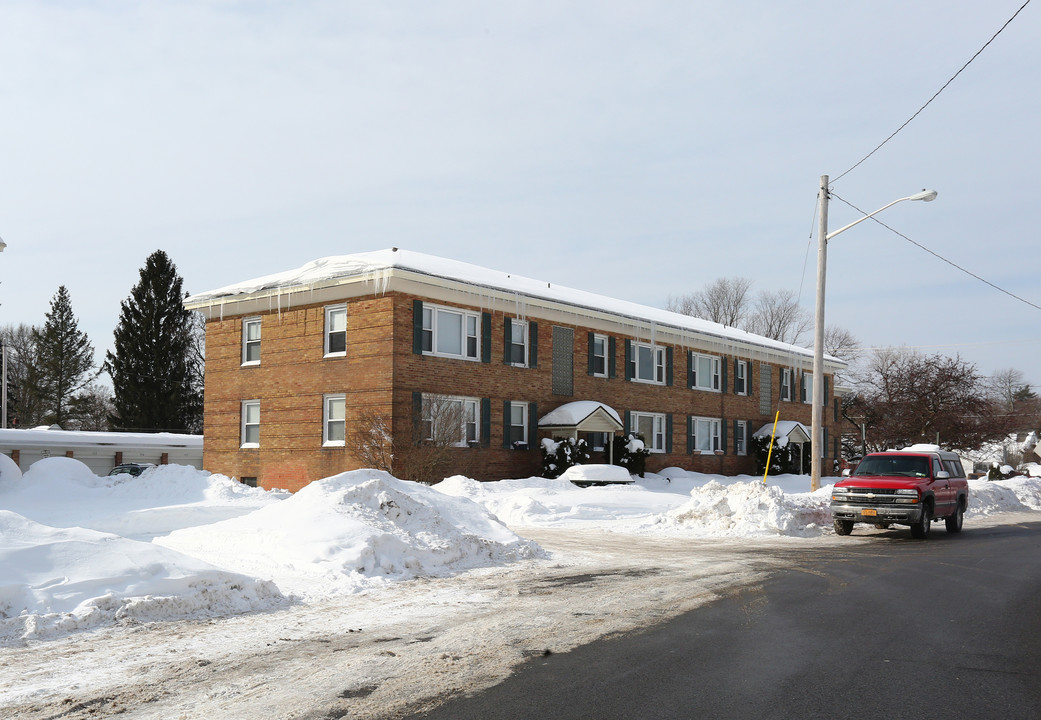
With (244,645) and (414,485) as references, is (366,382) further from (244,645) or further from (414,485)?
(244,645)

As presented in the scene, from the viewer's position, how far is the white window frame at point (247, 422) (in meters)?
32.2

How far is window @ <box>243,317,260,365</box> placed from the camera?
32.4m

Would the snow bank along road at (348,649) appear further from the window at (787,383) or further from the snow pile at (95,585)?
the window at (787,383)

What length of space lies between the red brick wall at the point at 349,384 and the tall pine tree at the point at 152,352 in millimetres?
22361

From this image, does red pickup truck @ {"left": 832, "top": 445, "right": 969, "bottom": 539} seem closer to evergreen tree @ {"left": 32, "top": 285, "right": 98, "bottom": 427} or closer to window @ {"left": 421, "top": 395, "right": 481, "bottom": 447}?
window @ {"left": 421, "top": 395, "right": 481, "bottom": 447}

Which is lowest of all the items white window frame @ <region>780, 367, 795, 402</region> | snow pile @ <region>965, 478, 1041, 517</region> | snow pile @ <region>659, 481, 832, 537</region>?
snow pile @ <region>965, 478, 1041, 517</region>

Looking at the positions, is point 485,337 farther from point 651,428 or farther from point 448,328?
point 651,428

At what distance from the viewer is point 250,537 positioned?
1309cm

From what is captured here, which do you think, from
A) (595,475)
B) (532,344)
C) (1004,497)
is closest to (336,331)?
(532,344)

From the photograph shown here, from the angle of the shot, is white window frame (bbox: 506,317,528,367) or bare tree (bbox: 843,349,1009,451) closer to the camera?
white window frame (bbox: 506,317,528,367)

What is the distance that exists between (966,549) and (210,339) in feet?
85.8

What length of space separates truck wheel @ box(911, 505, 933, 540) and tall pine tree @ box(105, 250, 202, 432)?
44.7 m

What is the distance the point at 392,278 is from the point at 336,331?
3396 mm

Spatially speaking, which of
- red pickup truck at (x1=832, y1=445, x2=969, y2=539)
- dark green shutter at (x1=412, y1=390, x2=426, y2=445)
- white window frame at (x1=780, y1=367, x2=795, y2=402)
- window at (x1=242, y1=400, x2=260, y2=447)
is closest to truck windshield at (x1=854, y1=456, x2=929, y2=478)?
red pickup truck at (x1=832, y1=445, x2=969, y2=539)
